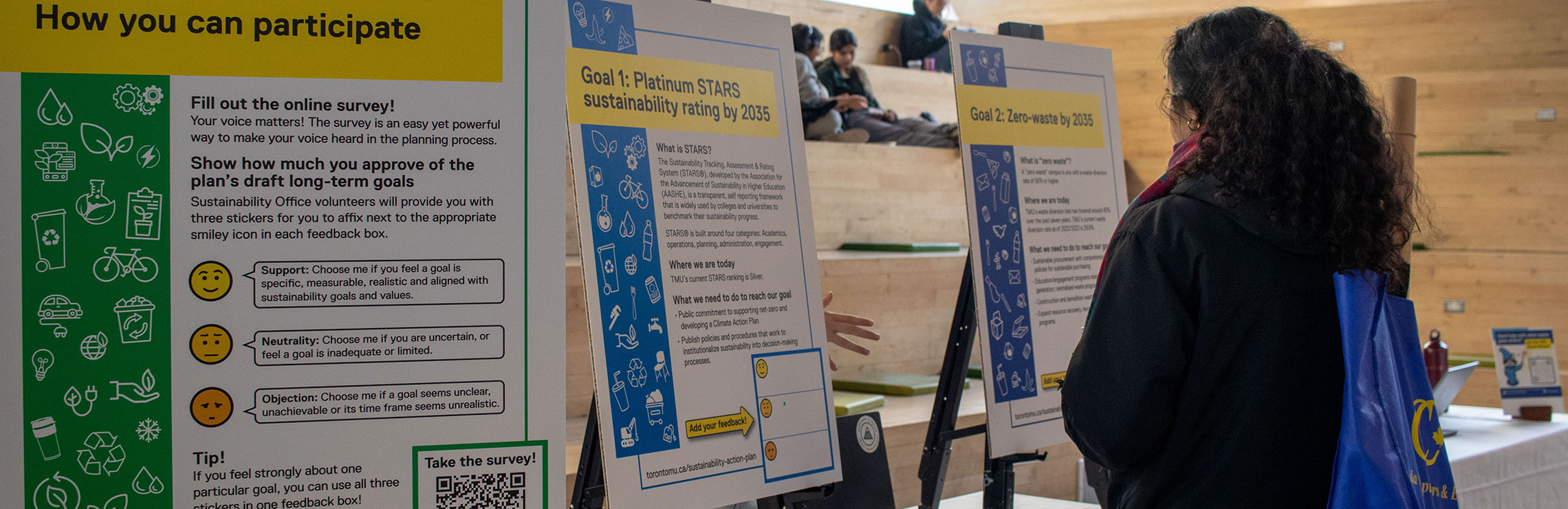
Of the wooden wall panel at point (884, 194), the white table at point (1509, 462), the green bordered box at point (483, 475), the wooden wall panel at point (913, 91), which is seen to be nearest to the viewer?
the green bordered box at point (483, 475)

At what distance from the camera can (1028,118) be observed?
2.59m

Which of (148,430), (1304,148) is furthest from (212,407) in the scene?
(1304,148)

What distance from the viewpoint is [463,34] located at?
4.86 feet

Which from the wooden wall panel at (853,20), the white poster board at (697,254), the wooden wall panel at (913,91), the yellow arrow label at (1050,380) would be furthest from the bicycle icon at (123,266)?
the wooden wall panel at (913,91)

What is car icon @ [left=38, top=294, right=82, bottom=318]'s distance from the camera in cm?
136

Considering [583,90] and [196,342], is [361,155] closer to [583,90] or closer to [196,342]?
[196,342]

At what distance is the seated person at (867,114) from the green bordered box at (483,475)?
3450mm

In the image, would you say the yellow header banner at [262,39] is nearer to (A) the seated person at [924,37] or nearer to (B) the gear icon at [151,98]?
(B) the gear icon at [151,98]

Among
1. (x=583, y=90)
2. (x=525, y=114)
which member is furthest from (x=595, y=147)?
(x=525, y=114)

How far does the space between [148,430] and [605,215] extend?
2.47 ft

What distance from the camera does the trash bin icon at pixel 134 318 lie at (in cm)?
138

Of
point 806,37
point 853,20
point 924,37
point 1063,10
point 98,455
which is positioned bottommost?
point 98,455

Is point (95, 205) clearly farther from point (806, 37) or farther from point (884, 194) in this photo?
point (806, 37)

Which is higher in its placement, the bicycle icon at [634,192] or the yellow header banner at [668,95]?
the yellow header banner at [668,95]
